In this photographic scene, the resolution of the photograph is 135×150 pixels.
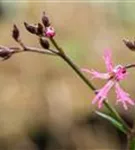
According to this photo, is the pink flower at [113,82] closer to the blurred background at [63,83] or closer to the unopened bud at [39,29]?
the unopened bud at [39,29]

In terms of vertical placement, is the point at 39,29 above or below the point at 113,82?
above

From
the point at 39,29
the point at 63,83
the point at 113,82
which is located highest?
the point at 39,29

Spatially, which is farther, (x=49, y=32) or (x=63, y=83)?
(x=63, y=83)

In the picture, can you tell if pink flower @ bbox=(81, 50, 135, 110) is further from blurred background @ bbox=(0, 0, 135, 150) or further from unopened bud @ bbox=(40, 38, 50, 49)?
blurred background @ bbox=(0, 0, 135, 150)

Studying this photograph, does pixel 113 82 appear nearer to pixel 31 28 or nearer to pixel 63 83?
pixel 31 28

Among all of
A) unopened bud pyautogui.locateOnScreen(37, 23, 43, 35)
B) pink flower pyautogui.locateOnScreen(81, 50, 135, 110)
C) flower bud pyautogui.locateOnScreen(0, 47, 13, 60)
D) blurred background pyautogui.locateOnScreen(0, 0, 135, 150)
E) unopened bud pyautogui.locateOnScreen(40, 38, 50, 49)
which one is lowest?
blurred background pyautogui.locateOnScreen(0, 0, 135, 150)

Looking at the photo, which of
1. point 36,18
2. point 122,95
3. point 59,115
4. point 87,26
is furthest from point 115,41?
point 122,95

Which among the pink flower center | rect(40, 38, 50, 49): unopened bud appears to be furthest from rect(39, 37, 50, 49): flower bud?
the pink flower center

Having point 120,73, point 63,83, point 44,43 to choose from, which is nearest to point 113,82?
point 120,73

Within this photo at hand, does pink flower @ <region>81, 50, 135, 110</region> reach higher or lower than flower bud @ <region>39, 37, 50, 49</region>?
lower
